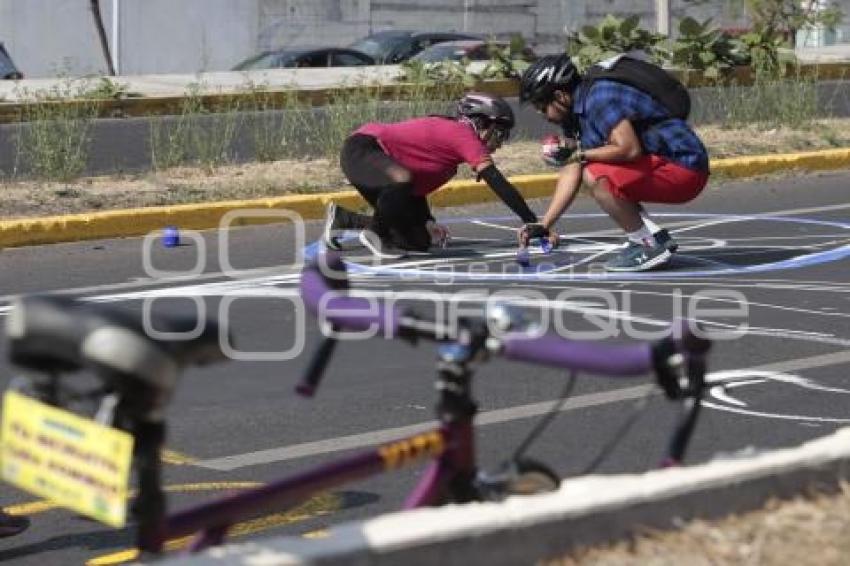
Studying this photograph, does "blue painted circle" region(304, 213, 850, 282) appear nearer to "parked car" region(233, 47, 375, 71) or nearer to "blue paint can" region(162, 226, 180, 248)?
"blue paint can" region(162, 226, 180, 248)

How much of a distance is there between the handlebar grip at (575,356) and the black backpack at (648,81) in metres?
7.64

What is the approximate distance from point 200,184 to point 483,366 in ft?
30.6

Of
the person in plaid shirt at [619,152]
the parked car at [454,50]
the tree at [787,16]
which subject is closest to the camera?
the person in plaid shirt at [619,152]

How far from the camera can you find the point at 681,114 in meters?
11.7

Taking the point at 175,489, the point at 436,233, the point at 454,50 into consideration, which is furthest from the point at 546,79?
the point at 454,50

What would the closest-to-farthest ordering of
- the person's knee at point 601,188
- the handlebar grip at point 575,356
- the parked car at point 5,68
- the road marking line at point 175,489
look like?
the handlebar grip at point 575,356
the road marking line at point 175,489
the person's knee at point 601,188
the parked car at point 5,68

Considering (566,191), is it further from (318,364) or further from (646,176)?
(318,364)

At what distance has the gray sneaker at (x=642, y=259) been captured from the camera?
11812 millimetres

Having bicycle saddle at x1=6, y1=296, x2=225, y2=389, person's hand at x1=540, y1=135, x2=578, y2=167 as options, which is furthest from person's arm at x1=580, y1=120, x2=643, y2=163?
bicycle saddle at x1=6, y1=296, x2=225, y2=389

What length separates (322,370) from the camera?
4426mm

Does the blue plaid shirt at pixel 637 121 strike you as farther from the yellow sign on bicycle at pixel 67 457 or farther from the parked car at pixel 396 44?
the parked car at pixel 396 44

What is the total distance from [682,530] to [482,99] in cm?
766

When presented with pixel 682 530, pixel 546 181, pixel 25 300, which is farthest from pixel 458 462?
pixel 546 181

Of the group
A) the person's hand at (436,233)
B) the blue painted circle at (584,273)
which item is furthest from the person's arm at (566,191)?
the person's hand at (436,233)
